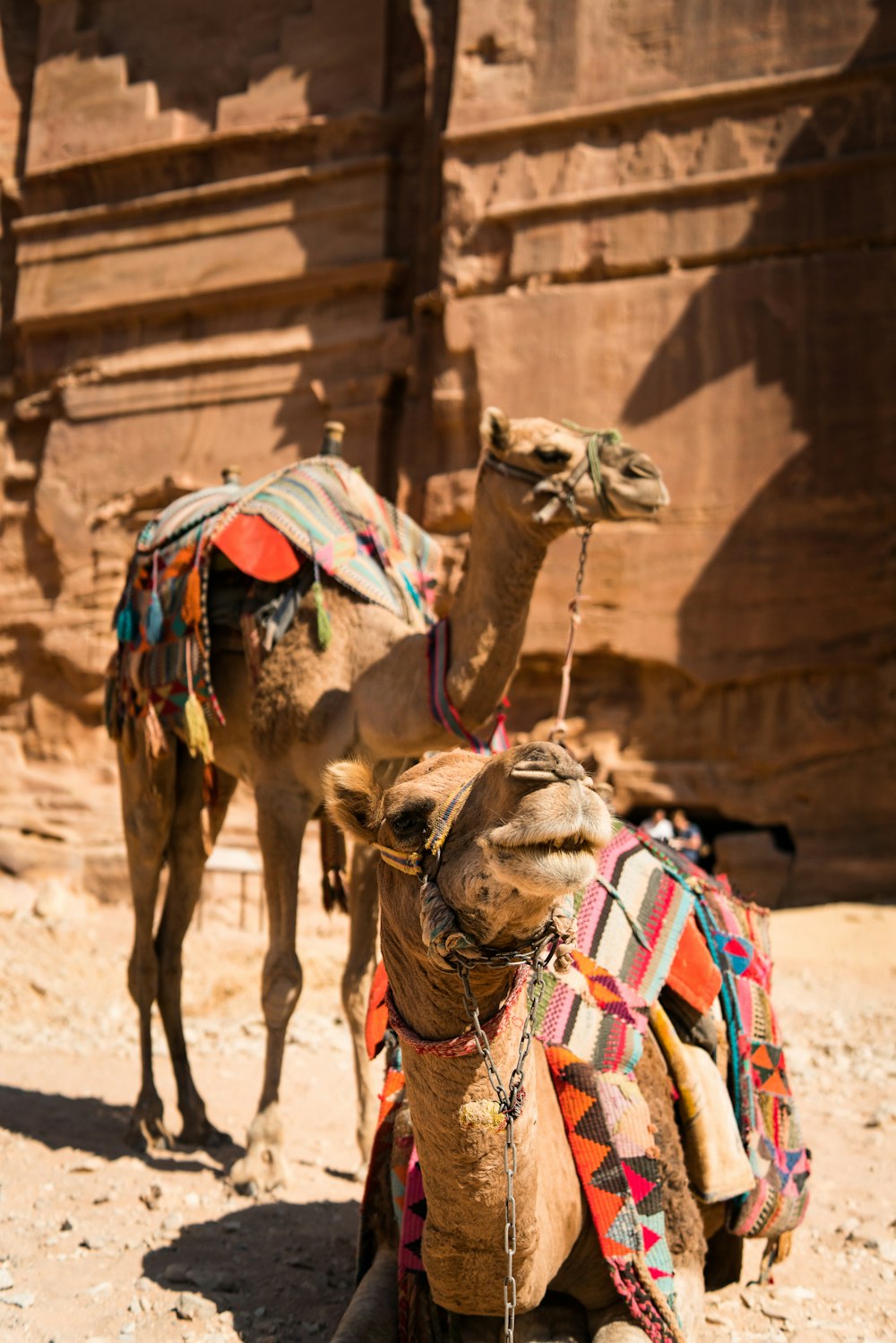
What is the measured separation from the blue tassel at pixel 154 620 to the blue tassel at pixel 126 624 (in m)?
0.16

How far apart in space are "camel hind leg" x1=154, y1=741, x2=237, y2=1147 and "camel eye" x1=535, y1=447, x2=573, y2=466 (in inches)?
83.6

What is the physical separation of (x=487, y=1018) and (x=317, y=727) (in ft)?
10.1

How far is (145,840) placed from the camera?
19.6 ft

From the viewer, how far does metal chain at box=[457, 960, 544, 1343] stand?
7.08 ft

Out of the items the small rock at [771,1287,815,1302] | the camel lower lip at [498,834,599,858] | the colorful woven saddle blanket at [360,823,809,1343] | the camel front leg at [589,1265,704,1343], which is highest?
the camel lower lip at [498,834,599,858]

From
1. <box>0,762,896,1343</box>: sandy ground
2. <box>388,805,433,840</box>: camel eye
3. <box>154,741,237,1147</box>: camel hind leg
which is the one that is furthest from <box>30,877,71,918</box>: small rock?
<box>388,805,433,840</box>: camel eye

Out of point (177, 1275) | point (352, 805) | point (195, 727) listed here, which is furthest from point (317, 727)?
point (352, 805)

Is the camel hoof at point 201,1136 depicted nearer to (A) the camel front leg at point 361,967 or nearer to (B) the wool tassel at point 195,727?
(A) the camel front leg at point 361,967

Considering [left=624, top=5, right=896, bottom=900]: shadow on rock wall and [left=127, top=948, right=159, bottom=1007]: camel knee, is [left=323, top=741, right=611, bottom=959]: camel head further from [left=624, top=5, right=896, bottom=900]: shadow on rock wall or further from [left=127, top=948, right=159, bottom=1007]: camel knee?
[left=624, top=5, right=896, bottom=900]: shadow on rock wall

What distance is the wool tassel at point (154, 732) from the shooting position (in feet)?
18.7

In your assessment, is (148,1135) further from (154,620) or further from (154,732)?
(154,620)

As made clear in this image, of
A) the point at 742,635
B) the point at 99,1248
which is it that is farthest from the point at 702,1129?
the point at 742,635

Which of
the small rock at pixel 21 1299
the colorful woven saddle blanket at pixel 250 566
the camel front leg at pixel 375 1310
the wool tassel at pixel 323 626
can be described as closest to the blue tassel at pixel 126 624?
the colorful woven saddle blanket at pixel 250 566

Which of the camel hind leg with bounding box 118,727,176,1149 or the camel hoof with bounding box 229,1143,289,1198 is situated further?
the camel hind leg with bounding box 118,727,176,1149
